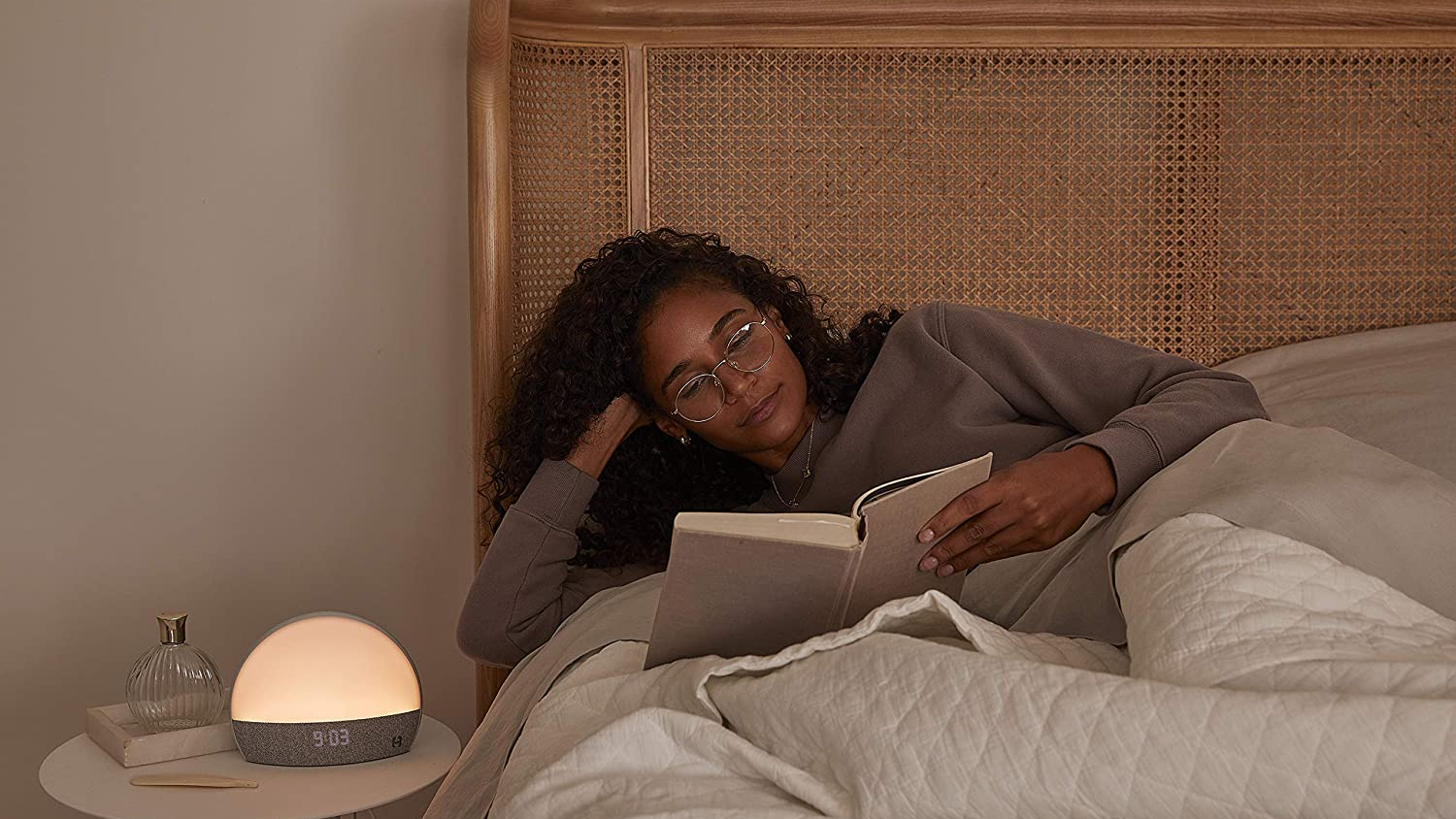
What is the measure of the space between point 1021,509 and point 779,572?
1.02ft

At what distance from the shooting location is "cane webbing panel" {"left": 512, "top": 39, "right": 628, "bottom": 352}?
5.48 ft

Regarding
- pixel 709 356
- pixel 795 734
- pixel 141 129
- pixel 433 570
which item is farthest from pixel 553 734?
pixel 141 129

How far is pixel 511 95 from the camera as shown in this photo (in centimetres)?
166

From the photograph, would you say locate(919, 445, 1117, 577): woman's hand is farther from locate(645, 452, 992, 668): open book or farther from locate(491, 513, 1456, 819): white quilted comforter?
locate(491, 513, 1456, 819): white quilted comforter

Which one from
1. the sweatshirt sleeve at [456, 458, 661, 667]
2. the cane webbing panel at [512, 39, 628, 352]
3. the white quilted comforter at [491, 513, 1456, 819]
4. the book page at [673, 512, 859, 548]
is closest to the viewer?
the white quilted comforter at [491, 513, 1456, 819]

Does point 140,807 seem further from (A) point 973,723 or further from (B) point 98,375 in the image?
(A) point 973,723

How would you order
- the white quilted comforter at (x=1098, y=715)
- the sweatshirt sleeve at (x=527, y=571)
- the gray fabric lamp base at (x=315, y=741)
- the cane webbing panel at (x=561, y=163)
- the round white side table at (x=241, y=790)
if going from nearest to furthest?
the white quilted comforter at (x=1098, y=715) < the round white side table at (x=241, y=790) < the gray fabric lamp base at (x=315, y=741) < the sweatshirt sleeve at (x=527, y=571) < the cane webbing panel at (x=561, y=163)

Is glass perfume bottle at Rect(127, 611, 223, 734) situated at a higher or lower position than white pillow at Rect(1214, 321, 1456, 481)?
lower

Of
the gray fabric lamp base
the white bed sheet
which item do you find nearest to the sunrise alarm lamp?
the gray fabric lamp base

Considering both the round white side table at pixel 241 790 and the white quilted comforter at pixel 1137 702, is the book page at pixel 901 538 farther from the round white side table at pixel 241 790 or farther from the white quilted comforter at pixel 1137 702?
the round white side table at pixel 241 790

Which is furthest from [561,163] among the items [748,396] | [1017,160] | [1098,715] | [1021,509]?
[1098,715]

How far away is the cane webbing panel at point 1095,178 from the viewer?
1705mm

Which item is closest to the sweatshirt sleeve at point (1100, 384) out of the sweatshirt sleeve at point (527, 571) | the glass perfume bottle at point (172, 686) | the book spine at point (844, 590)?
the book spine at point (844, 590)

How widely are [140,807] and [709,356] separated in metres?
0.71
